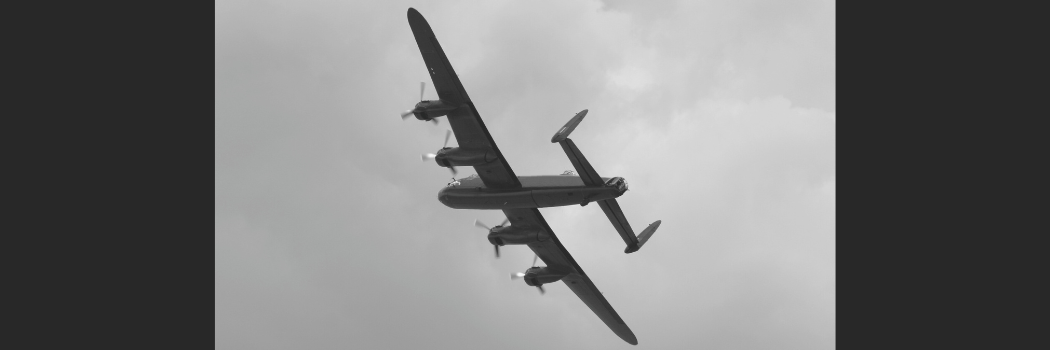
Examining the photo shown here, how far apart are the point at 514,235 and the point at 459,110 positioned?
37.4 feet

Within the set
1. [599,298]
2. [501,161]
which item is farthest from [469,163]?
[599,298]

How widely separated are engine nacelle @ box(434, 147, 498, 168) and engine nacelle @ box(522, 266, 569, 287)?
508 inches

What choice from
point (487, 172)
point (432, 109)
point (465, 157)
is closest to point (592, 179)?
point (487, 172)

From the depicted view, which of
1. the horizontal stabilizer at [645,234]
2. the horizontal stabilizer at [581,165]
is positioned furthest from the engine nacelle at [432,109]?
the horizontal stabilizer at [645,234]

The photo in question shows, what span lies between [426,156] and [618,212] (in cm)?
1030

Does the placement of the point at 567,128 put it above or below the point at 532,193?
above

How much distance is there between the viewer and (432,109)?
4356 cm

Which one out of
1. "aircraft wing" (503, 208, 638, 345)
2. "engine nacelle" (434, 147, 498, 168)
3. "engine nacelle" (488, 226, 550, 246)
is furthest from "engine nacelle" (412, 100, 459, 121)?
"engine nacelle" (488, 226, 550, 246)

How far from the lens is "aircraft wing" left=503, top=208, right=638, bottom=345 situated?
52.7m

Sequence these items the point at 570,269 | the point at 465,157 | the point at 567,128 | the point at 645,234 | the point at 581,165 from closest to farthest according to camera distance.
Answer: the point at 567,128
the point at 581,165
the point at 465,157
the point at 645,234
the point at 570,269

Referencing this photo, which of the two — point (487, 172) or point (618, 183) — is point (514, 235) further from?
point (618, 183)

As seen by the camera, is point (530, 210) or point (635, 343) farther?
point (635, 343)

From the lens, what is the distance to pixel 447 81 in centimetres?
4309
